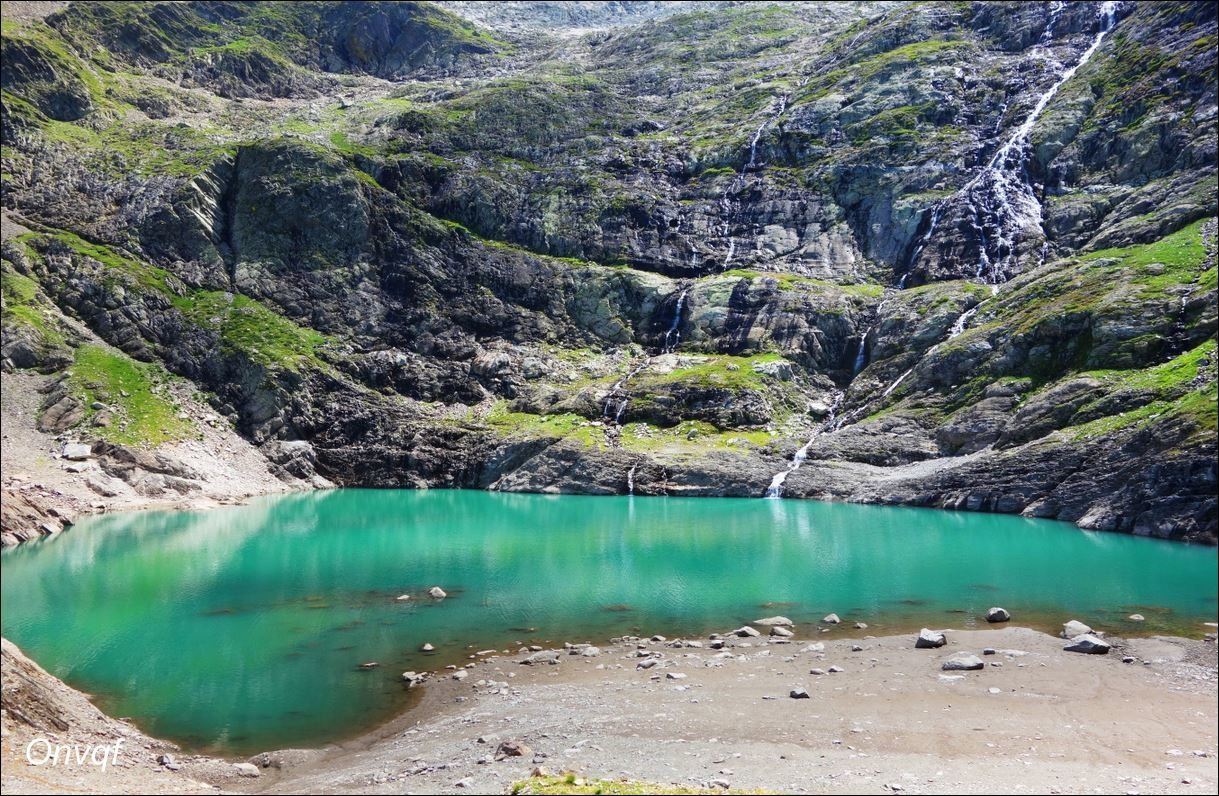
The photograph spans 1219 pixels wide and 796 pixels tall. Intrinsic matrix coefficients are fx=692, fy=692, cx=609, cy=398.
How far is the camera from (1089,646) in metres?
21.4

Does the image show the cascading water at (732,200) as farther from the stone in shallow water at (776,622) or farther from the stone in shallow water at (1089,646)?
the stone in shallow water at (1089,646)

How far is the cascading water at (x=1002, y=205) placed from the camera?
101312mm

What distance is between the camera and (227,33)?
194 metres

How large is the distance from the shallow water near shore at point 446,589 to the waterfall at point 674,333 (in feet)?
192

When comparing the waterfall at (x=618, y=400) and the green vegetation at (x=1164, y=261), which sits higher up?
the green vegetation at (x=1164, y=261)

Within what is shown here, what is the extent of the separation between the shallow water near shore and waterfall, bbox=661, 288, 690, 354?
192 feet

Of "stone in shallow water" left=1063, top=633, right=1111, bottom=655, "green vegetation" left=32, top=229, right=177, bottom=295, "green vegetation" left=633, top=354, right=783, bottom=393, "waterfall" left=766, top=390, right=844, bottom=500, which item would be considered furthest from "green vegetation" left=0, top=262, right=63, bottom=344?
"stone in shallow water" left=1063, top=633, right=1111, bottom=655

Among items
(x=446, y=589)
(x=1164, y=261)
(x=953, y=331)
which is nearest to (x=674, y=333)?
(x=953, y=331)

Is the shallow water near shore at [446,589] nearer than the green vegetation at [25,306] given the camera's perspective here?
Yes

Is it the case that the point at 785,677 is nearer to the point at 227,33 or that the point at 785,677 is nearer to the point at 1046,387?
the point at 1046,387

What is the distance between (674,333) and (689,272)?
16.7 m

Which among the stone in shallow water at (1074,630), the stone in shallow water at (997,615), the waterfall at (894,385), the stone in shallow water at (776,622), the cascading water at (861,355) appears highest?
the cascading water at (861,355)

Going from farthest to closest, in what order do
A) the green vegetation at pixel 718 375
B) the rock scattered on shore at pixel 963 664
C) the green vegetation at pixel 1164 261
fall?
1. the green vegetation at pixel 718 375
2. the green vegetation at pixel 1164 261
3. the rock scattered on shore at pixel 963 664

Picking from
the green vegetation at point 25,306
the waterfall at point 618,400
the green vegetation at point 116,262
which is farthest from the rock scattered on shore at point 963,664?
the green vegetation at point 116,262
